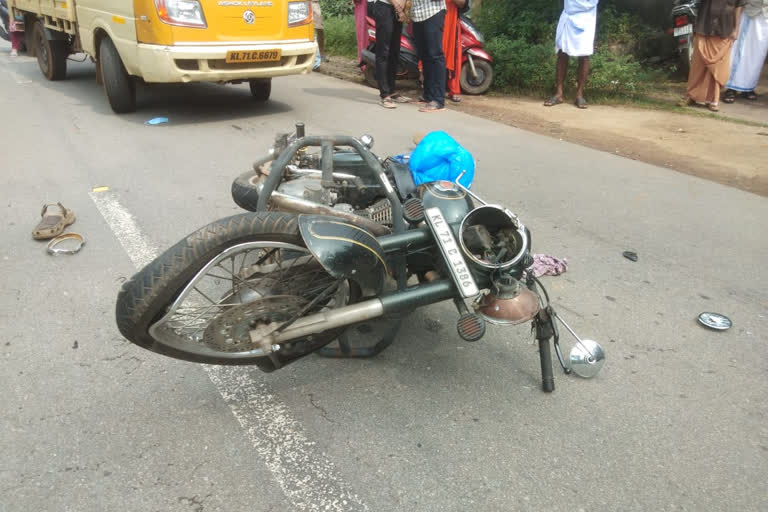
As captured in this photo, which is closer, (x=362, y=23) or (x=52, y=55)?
(x=52, y=55)

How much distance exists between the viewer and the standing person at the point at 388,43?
7582 millimetres

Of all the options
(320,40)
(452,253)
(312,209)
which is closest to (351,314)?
(452,253)

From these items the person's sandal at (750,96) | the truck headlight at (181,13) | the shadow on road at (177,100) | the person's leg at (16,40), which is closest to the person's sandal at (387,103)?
the shadow on road at (177,100)

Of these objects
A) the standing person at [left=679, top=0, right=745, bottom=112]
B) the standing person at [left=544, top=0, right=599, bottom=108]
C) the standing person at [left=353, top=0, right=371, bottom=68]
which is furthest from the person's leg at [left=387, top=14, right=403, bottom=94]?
the standing person at [left=679, top=0, right=745, bottom=112]

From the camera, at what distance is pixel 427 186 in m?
2.68

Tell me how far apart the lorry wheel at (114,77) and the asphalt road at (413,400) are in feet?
8.51

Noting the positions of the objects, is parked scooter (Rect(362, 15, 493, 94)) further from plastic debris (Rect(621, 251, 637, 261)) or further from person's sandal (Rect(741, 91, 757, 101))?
plastic debris (Rect(621, 251, 637, 261))

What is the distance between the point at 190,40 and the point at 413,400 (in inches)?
195

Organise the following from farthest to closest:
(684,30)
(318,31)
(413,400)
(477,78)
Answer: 1. (318,31)
2. (477,78)
3. (684,30)
4. (413,400)

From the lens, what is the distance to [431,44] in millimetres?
7637

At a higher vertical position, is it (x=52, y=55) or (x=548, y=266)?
(x=52, y=55)

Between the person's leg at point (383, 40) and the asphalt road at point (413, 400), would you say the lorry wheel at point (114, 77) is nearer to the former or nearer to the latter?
the asphalt road at point (413, 400)

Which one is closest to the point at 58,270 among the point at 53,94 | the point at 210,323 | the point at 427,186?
the point at 210,323

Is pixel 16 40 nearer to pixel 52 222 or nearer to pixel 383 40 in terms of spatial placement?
pixel 383 40
